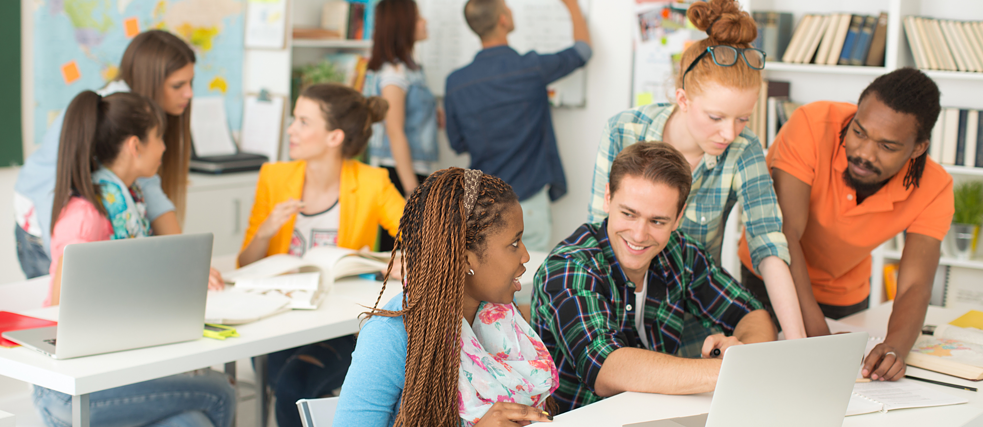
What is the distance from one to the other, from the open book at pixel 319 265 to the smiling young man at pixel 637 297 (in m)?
0.85

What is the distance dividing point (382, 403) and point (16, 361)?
36.3 inches

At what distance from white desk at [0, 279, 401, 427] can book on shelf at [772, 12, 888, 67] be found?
2353mm

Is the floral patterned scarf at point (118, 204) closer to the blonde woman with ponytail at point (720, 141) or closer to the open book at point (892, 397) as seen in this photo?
the blonde woman with ponytail at point (720, 141)

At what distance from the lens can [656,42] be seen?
383 centimetres

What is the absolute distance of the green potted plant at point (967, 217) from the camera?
10.7 feet

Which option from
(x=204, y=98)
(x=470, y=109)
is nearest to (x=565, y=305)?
(x=470, y=109)

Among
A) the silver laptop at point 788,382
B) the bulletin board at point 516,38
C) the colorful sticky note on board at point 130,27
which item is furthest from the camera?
the bulletin board at point 516,38

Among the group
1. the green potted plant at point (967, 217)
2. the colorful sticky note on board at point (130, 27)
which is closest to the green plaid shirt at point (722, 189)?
the green potted plant at point (967, 217)

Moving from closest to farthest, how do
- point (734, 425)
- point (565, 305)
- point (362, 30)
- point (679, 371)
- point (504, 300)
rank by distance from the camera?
point (734, 425) < point (504, 300) < point (679, 371) < point (565, 305) < point (362, 30)

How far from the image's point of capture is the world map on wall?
3279mm

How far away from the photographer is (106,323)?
1.67 metres

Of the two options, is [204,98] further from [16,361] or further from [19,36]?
A: [16,361]

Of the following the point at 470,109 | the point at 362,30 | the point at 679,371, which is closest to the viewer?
the point at 679,371

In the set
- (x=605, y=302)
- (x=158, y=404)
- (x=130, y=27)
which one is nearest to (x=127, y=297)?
(x=158, y=404)
